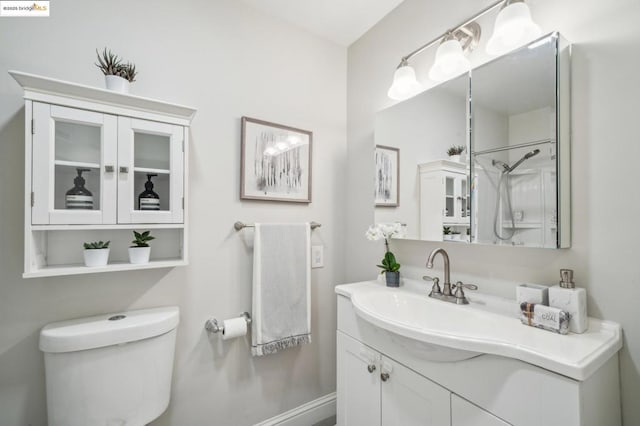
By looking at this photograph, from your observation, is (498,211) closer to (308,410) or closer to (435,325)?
(435,325)

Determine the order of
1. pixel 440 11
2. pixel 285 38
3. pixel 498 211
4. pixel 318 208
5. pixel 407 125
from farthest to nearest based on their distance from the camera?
pixel 318 208, pixel 285 38, pixel 407 125, pixel 440 11, pixel 498 211

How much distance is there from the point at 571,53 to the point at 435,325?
110cm

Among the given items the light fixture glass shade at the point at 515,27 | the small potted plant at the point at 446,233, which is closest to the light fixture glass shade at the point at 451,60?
the light fixture glass shade at the point at 515,27

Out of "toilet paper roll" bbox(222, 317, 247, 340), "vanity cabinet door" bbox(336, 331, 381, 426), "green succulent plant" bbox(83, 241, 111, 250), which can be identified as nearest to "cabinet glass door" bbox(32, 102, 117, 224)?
"green succulent plant" bbox(83, 241, 111, 250)

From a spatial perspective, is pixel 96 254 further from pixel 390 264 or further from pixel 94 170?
pixel 390 264

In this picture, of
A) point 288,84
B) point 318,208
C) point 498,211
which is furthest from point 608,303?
point 288,84

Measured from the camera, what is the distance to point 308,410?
66.9 inches

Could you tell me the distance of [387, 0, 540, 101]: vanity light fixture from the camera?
98 centimetres

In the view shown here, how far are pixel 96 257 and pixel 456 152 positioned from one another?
1553mm

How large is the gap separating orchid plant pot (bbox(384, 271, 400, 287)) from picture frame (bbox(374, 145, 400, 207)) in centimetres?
37

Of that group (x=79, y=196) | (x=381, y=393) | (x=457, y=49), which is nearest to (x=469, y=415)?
(x=381, y=393)

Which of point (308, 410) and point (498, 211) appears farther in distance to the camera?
point (308, 410)

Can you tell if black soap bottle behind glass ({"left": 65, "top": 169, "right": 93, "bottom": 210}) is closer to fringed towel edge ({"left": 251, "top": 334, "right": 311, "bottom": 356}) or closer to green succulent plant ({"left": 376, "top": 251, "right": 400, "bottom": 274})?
fringed towel edge ({"left": 251, "top": 334, "right": 311, "bottom": 356})

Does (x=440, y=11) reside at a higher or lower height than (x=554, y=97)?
higher
